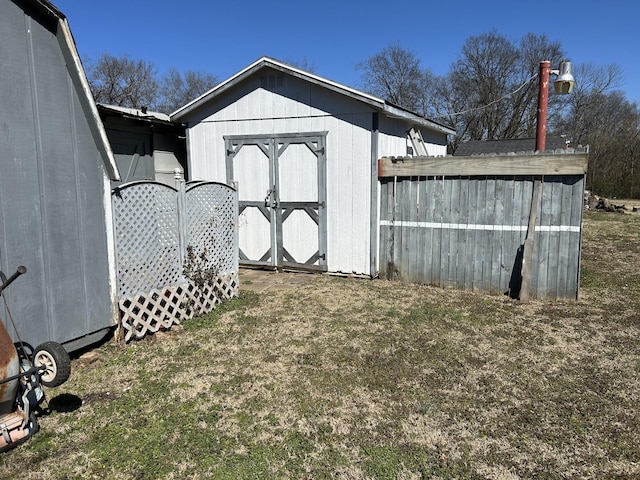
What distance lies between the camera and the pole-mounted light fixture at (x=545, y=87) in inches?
272

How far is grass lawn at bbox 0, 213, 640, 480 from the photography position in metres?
2.62

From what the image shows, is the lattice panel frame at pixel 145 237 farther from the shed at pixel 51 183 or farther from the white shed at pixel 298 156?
the white shed at pixel 298 156

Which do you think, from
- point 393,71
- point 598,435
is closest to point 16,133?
point 598,435

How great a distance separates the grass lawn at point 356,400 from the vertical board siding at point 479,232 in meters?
0.77

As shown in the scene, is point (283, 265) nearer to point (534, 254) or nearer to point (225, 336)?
point (225, 336)

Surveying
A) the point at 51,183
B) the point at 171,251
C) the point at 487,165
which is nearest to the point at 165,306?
the point at 171,251

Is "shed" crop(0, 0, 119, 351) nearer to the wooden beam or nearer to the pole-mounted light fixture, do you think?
the wooden beam

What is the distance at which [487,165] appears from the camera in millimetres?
6102

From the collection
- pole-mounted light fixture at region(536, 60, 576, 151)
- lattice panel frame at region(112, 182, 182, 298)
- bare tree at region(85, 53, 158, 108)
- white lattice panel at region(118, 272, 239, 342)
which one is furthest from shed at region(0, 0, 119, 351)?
bare tree at region(85, 53, 158, 108)

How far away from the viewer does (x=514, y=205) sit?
608 centimetres

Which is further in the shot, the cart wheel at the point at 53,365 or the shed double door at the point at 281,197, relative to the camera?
the shed double door at the point at 281,197

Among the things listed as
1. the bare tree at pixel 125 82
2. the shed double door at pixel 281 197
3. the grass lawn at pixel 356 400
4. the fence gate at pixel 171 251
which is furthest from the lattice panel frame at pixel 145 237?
the bare tree at pixel 125 82

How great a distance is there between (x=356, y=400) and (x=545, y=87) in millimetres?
7107

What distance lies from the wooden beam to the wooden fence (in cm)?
1
